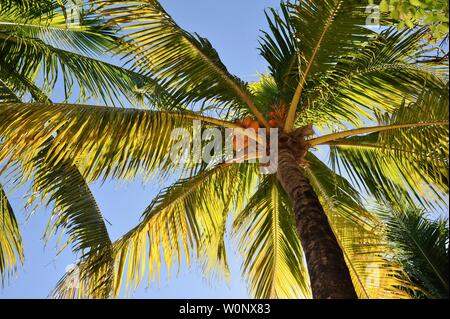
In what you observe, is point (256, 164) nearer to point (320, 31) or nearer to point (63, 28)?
point (320, 31)

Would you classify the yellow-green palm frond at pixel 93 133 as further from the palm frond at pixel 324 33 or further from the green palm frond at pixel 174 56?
the palm frond at pixel 324 33

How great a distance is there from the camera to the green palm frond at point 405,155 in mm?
4531

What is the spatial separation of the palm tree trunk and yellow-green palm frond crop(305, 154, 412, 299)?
147cm

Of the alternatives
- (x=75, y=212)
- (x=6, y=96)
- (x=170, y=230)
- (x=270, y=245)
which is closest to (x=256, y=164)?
(x=270, y=245)

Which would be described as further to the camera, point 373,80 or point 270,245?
point 270,245

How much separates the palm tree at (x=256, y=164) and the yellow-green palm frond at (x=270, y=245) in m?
0.02

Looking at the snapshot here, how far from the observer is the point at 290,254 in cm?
657

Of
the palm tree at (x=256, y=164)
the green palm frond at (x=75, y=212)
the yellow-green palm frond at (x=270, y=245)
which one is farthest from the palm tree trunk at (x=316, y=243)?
the green palm frond at (x=75, y=212)

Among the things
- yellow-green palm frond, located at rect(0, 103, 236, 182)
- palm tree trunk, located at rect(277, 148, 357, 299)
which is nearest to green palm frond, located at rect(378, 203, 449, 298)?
palm tree trunk, located at rect(277, 148, 357, 299)

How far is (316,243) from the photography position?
13.1ft

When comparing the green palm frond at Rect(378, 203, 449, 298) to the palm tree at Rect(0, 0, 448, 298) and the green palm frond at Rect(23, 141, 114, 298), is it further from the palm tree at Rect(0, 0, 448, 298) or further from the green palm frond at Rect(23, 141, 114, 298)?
the green palm frond at Rect(23, 141, 114, 298)

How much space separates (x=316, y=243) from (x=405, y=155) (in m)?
1.80

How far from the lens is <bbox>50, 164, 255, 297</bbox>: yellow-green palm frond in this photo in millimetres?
5316
